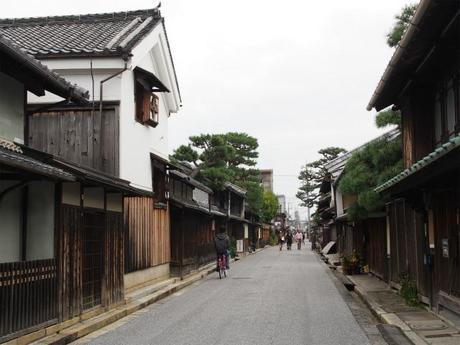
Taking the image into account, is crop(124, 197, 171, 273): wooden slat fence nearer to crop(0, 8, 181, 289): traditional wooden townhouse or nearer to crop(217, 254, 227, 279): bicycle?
crop(0, 8, 181, 289): traditional wooden townhouse

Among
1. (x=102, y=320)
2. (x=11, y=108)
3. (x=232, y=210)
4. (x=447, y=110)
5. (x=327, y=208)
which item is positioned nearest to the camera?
(x=11, y=108)

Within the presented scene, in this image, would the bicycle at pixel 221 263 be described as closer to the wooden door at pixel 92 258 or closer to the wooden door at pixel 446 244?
the wooden door at pixel 92 258

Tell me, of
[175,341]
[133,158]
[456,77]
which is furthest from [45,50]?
[456,77]

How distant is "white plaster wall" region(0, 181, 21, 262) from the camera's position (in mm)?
9805

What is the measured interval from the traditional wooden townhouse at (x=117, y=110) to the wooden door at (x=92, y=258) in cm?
187

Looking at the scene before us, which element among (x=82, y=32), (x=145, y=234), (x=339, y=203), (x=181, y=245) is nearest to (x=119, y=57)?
(x=82, y=32)

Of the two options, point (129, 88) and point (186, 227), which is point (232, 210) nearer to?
point (186, 227)

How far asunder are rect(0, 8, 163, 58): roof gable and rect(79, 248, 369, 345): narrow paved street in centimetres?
783

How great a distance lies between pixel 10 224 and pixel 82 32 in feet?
37.5

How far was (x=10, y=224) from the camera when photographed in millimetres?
10148

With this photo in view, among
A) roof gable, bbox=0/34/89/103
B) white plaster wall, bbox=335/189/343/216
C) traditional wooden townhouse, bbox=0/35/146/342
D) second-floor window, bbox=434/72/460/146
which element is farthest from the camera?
white plaster wall, bbox=335/189/343/216

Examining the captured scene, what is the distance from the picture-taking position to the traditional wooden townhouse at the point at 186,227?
23.4 m

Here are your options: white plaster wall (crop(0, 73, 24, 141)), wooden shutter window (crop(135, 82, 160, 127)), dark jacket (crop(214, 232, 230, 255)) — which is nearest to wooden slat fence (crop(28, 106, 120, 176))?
wooden shutter window (crop(135, 82, 160, 127))

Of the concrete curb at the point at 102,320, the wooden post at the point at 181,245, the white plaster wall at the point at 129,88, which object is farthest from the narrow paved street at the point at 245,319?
the white plaster wall at the point at 129,88
